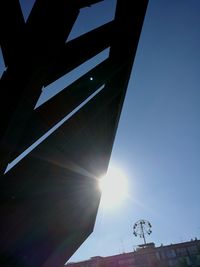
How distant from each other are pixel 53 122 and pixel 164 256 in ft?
135

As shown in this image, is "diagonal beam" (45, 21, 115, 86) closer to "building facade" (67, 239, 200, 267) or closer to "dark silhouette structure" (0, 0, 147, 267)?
"dark silhouette structure" (0, 0, 147, 267)

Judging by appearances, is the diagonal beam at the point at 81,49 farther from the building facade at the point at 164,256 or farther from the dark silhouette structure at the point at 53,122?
the building facade at the point at 164,256

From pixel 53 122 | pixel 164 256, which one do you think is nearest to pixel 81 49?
pixel 53 122

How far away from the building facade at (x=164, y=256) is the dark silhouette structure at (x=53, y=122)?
38507 millimetres

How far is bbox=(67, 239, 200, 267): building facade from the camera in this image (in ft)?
111

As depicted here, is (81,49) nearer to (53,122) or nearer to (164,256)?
(53,122)

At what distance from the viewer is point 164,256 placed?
35281mm

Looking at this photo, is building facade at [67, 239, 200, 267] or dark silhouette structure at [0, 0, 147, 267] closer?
dark silhouette structure at [0, 0, 147, 267]

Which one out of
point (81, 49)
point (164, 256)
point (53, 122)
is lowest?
point (164, 256)

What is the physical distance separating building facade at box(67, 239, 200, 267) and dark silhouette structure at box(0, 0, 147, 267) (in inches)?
1516

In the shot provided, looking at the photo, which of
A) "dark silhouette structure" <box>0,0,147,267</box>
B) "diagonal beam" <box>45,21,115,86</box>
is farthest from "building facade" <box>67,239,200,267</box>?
"diagonal beam" <box>45,21,115,86</box>

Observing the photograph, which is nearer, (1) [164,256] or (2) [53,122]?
(2) [53,122]

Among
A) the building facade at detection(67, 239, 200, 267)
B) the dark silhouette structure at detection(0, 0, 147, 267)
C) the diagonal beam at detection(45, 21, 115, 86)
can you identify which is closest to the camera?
the dark silhouette structure at detection(0, 0, 147, 267)

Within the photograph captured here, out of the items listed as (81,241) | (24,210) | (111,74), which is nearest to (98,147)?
(111,74)
